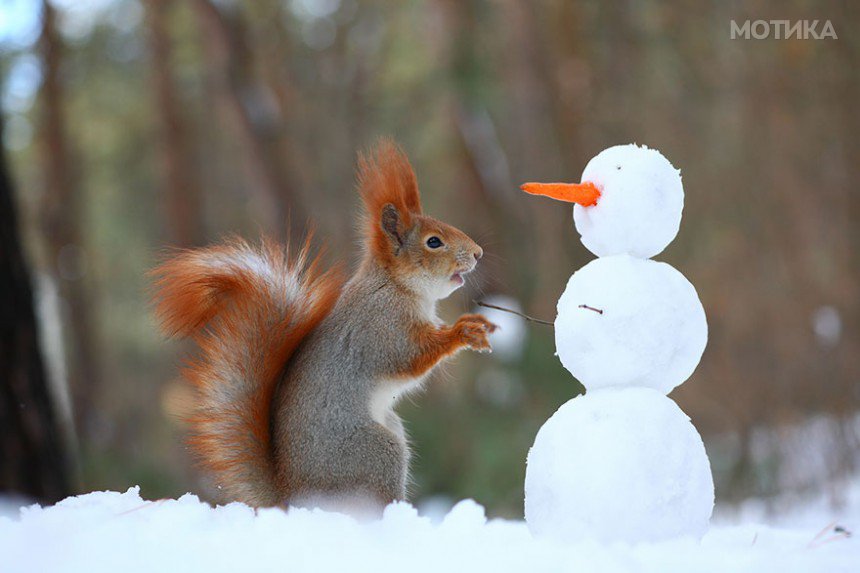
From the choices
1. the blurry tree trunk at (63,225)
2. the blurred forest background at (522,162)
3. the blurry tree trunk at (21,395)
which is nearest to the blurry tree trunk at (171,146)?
the blurred forest background at (522,162)

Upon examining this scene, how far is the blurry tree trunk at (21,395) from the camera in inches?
98.7

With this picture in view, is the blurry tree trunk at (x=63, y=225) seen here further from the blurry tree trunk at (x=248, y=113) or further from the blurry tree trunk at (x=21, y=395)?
the blurry tree trunk at (x=21, y=395)

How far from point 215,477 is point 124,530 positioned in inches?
12.0

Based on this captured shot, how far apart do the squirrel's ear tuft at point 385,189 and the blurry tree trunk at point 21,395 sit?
1.43 meters

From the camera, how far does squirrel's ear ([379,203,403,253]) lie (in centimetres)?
162

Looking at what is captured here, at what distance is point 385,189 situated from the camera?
1.62 meters

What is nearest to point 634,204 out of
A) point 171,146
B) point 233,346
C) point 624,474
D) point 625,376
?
point 625,376

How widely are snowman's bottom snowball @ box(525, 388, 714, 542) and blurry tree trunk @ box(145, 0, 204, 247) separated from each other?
207 inches

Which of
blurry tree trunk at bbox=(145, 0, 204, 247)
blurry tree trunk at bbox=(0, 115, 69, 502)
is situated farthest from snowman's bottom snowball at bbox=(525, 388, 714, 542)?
blurry tree trunk at bbox=(145, 0, 204, 247)

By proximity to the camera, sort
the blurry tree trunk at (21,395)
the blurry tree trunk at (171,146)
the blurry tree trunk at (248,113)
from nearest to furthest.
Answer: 1. the blurry tree trunk at (21,395)
2. the blurry tree trunk at (248,113)
3. the blurry tree trunk at (171,146)

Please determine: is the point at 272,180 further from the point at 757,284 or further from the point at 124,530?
the point at 124,530

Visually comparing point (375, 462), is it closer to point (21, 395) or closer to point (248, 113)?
point (21, 395)

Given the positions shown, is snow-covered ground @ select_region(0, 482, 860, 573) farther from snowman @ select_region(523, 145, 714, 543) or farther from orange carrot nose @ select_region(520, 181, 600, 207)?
orange carrot nose @ select_region(520, 181, 600, 207)

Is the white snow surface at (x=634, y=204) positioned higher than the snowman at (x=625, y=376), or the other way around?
the white snow surface at (x=634, y=204)
